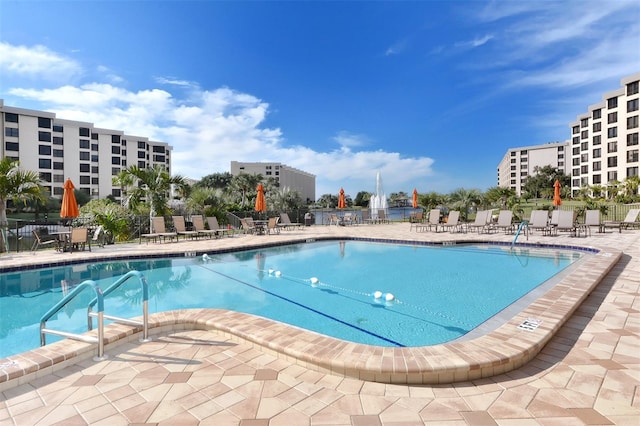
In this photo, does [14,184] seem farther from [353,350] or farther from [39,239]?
[353,350]

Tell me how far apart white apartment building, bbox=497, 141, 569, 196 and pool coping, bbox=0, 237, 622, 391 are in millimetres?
81865

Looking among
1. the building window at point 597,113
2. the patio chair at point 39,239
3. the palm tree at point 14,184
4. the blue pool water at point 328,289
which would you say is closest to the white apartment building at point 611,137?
the building window at point 597,113

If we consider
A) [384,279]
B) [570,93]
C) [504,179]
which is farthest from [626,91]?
[504,179]

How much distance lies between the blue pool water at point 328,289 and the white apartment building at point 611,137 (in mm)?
38656

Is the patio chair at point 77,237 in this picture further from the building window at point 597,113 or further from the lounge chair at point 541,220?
the building window at point 597,113

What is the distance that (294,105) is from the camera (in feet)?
90.3

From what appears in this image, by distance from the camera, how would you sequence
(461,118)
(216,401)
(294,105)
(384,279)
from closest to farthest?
(216,401) → (384,279) → (294,105) → (461,118)

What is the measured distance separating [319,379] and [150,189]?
13.0m

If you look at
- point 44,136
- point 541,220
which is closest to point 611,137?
point 541,220

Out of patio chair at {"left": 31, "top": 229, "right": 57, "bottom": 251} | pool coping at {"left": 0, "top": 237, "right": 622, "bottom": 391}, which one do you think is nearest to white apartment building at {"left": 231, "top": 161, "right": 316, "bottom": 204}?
patio chair at {"left": 31, "top": 229, "right": 57, "bottom": 251}

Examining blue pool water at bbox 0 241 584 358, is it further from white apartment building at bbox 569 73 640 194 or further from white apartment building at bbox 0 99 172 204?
white apartment building at bbox 0 99 172 204

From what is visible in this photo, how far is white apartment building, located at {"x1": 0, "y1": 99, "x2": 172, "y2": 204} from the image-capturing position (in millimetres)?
42688

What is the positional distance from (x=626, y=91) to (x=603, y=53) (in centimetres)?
3647

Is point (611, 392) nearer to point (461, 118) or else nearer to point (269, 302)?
point (269, 302)
